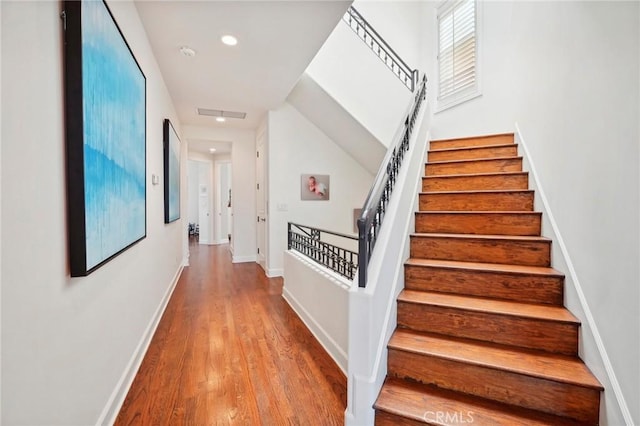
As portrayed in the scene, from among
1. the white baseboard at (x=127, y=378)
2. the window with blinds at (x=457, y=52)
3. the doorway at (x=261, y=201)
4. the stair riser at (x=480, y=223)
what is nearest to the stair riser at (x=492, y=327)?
the stair riser at (x=480, y=223)

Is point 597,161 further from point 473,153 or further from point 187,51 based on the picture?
point 187,51

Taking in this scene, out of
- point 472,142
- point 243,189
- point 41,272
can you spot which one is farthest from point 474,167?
point 243,189

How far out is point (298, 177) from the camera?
4.67 m

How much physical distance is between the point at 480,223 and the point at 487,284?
59 cm

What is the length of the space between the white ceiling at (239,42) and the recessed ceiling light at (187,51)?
0.12ft

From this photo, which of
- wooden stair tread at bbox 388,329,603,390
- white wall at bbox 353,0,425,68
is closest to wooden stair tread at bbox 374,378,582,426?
wooden stair tread at bbox 388,329,603,390

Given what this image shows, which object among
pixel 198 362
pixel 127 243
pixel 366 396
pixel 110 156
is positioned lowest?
pixel 198 362

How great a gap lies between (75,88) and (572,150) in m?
2.62

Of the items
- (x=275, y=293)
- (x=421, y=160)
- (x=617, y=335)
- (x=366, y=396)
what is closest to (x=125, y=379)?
(x=366, y=396)

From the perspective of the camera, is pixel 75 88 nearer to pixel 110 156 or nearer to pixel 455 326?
pixel 110 156

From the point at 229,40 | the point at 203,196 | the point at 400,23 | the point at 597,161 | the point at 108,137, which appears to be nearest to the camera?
the point at 108,137

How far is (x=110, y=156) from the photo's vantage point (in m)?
1.45

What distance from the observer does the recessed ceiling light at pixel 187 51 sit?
104 inches

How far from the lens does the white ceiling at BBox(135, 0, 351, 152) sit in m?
2.13
